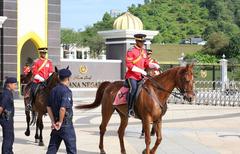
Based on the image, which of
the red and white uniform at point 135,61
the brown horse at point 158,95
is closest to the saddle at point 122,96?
the brown horse at point 158,95

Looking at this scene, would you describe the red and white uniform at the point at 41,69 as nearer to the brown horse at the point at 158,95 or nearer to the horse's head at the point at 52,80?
the horse's head at the point at 52,80

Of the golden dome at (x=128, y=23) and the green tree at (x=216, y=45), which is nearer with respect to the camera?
the golden dome at (x=128, y=23)

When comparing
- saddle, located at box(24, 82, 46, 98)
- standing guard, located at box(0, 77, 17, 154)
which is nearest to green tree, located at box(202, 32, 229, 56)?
saddle, located at box(24, 82, 46, 98)

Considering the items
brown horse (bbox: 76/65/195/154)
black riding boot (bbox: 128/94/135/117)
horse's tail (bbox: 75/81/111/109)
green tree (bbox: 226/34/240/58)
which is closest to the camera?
brown horse (bbox: 76/65/195/154)

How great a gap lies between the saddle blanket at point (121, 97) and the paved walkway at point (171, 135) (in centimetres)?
110

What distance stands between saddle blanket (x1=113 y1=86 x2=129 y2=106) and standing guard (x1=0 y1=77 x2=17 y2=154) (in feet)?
7.51

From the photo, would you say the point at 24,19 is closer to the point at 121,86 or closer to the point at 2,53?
the point at 2,53

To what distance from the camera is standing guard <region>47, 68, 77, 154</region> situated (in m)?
7.87

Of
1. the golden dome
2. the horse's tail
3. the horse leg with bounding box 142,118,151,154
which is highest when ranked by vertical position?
the golden dome

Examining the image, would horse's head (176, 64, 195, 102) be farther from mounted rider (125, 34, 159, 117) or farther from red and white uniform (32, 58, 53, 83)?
red and white uniform (32, 58, 53, 83)

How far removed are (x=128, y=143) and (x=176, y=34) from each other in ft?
332

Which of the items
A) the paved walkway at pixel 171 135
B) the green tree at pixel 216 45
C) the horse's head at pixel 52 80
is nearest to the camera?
the paved walkway at pixel 171 135

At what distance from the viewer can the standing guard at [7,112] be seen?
912 cm

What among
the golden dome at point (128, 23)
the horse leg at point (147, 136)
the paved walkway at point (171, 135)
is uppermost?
the golden dome at point (128, 23)
